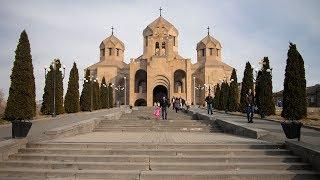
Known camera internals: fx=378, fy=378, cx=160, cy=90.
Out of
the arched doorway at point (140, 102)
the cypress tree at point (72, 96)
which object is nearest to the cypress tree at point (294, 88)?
the cypress tree at point (72, 96)

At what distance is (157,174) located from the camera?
7086mm

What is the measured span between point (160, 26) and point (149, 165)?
5787 cm

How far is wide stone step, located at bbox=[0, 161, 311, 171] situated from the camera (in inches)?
301

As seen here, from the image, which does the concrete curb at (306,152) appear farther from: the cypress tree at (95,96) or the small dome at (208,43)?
the small dome at (208,43)

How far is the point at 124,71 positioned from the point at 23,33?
148ft

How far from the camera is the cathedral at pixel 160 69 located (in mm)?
60581

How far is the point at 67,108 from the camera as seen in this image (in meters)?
32.6

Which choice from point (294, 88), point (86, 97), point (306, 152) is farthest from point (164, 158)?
point (86, 97)

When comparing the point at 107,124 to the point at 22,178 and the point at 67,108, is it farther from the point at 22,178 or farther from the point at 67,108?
the point at 67,108

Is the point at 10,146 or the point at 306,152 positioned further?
the point at 10,146

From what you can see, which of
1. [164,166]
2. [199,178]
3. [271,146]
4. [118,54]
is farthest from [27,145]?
[118,54]

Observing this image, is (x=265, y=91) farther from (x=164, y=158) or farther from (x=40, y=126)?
(x=164, y=158)

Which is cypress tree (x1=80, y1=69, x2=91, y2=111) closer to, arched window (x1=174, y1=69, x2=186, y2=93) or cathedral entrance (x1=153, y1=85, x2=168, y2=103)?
cathedral entrance (x1=153, y1=85, x2=168, y2=103)

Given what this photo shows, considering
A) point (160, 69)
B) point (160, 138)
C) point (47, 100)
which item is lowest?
point (160, 138)
